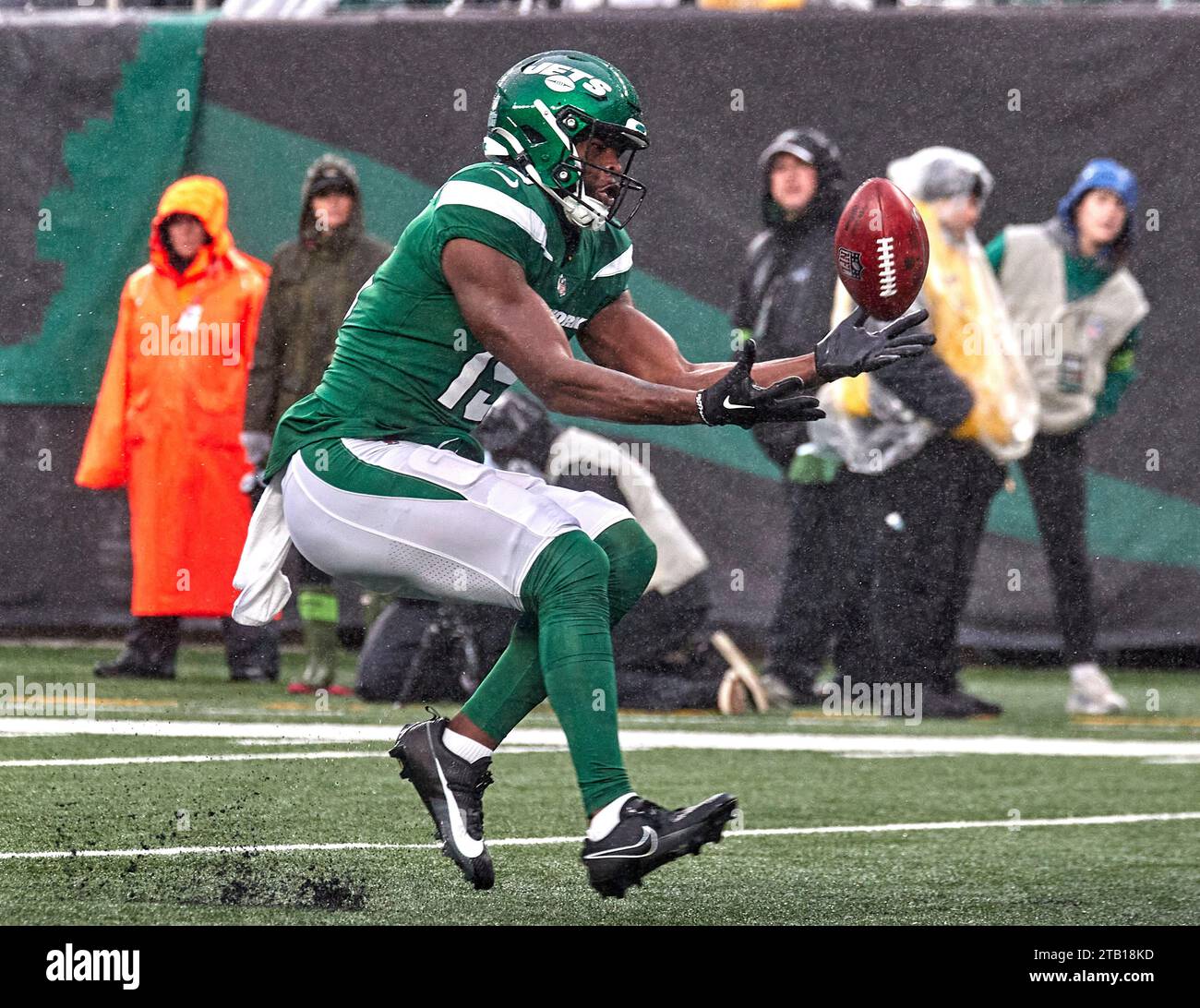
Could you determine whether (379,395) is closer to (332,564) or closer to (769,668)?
(332,564)

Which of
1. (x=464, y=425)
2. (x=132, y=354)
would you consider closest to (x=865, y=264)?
(x=464, y=425)

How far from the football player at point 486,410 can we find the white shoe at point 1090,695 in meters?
4.62

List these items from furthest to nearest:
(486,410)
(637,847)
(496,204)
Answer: (486,410) → (496,204) → (637,847)

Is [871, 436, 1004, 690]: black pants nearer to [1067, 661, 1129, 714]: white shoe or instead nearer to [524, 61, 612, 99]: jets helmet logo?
[1067, 661, 1129, 714]: white shoe

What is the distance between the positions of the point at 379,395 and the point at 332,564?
0.37 meters

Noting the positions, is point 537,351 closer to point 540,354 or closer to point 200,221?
point 540,354

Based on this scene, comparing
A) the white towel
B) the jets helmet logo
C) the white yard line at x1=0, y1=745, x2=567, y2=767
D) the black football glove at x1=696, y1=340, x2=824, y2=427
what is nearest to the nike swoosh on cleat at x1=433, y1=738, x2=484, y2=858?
the white towel

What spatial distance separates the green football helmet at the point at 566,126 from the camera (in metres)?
4.74

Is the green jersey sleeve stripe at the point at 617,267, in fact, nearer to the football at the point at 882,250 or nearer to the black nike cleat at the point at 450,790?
the football at the point at 882,250

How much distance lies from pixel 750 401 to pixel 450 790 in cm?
107

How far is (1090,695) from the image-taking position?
30.3 feet

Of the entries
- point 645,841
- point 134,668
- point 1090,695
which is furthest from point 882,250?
point 134,668

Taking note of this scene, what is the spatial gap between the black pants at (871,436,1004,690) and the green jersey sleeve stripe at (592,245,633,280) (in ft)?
13.1
